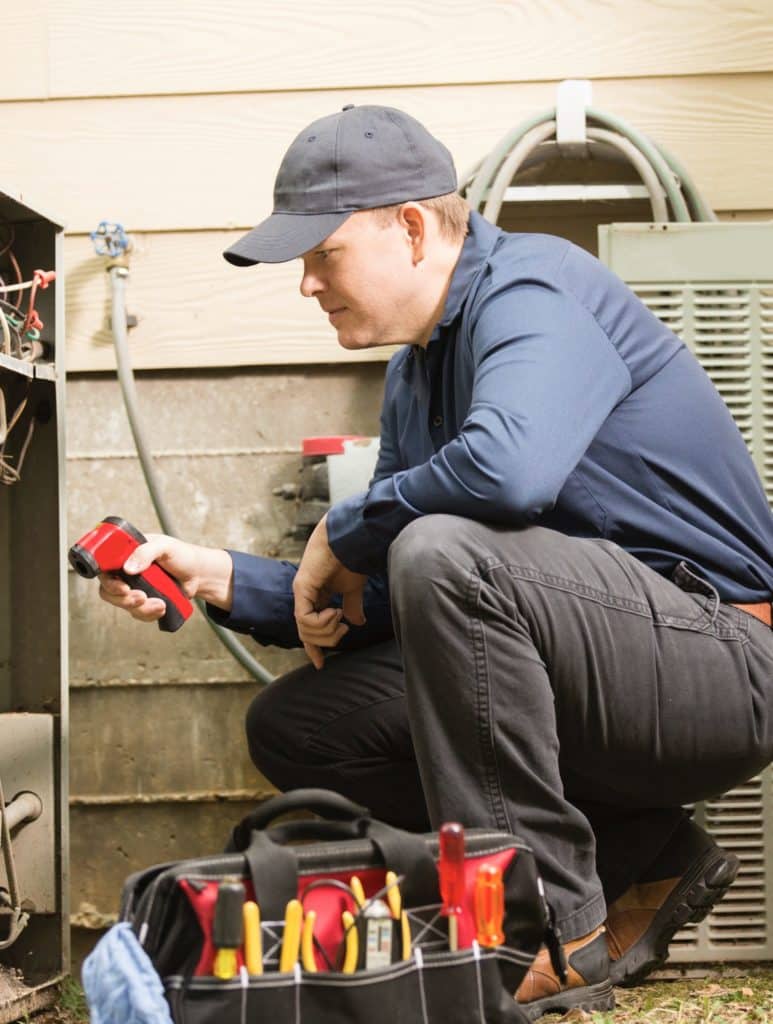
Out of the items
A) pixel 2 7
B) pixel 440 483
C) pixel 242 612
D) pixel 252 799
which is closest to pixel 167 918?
pixel 440 483

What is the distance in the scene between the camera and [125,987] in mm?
1141

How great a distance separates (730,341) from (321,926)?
4.22 ft

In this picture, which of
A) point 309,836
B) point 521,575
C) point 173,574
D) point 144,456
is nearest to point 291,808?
point 309,836

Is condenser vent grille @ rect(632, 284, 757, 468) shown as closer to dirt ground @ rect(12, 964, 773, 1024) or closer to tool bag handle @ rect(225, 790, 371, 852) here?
dirt ground @ rect(12, 964, 773, 1024)

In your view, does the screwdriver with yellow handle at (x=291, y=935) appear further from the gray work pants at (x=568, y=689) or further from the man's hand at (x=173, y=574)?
the man's hand at (x=173, y=574)

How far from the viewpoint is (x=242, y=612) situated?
1.96 m

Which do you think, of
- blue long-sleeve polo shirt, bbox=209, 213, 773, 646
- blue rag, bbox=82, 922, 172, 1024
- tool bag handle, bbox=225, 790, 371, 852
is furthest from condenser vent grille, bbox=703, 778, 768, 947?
blue rag, bbox=82, 922, 172, 1024

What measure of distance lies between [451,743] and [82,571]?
0.57 meters

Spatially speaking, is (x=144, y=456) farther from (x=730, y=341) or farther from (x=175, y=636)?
(x=730, y=341)

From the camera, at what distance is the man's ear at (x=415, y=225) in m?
1.81

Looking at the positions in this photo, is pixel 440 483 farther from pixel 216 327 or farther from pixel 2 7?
pixel 2 7

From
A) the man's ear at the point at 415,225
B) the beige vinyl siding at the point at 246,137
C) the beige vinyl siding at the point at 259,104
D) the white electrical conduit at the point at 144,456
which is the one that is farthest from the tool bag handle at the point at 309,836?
the beige vinyl siding at the point at 246,137

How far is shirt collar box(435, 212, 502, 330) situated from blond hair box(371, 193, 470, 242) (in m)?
0.02

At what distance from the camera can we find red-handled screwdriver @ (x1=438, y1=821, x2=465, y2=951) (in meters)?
1.22
